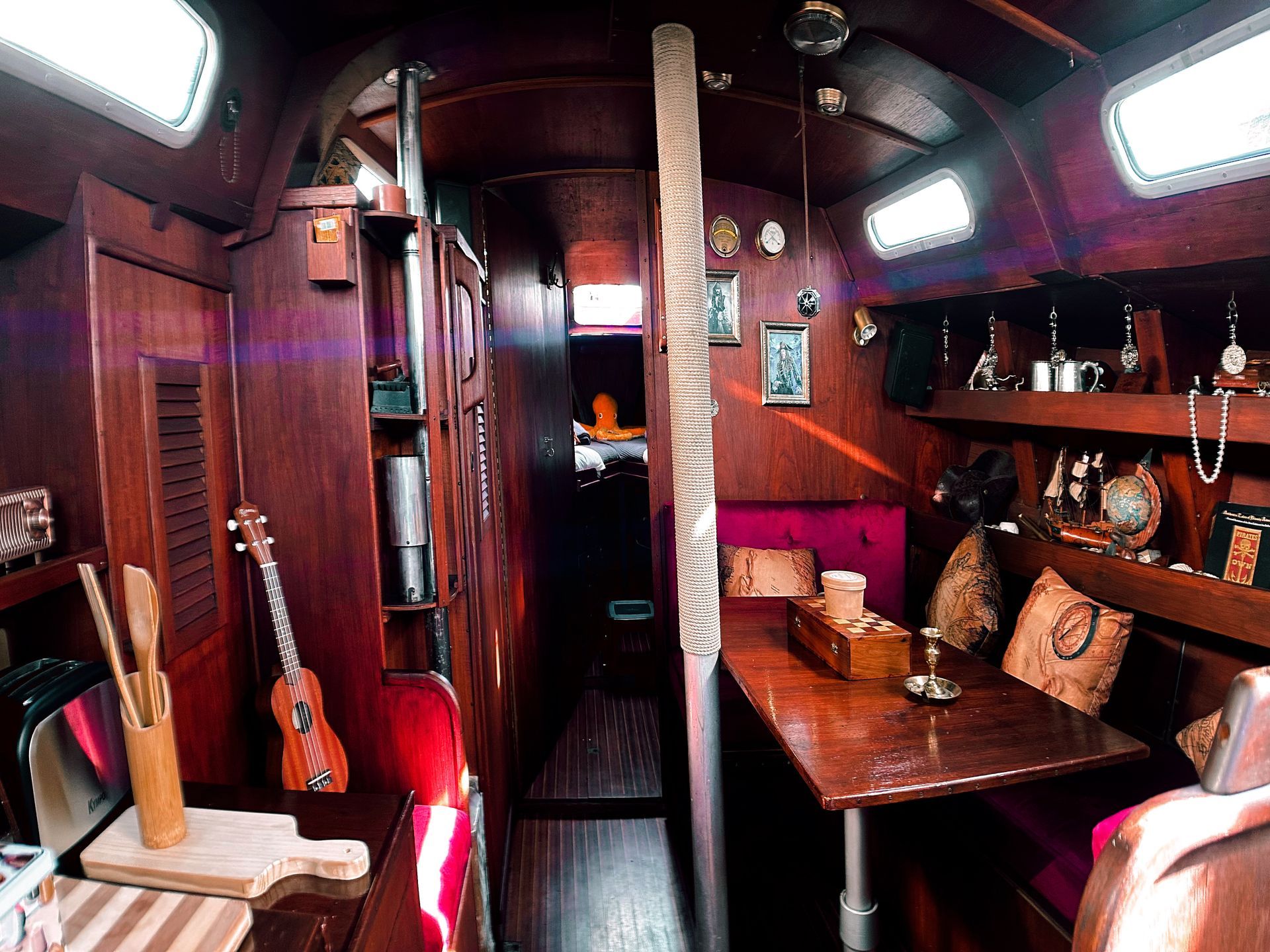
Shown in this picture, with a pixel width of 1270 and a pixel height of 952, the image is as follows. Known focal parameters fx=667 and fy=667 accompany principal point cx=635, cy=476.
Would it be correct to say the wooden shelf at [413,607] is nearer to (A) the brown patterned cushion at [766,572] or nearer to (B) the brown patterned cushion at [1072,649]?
(A) the brown patterned cushion at [766,572]

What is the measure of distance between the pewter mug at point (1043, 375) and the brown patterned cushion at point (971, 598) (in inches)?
22.6

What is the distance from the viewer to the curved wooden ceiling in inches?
61.8

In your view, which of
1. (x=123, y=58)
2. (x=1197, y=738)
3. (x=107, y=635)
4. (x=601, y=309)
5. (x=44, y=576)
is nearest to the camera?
(x=107, y=635)

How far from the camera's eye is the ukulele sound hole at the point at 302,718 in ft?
5.24

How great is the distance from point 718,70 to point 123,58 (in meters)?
1.36

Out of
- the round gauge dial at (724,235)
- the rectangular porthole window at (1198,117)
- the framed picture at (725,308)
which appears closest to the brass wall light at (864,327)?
the framed picture at (725,308)

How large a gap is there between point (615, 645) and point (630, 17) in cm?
313

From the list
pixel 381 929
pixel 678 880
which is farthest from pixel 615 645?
pixel 381 929

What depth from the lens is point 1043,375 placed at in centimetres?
253

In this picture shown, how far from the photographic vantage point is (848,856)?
1.62 m

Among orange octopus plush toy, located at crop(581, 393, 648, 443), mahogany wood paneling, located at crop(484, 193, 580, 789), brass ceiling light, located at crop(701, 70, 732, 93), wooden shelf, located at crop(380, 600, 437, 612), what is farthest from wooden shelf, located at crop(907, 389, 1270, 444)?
orange octopus plush toy, located at crop(581, 393, 648, 443)

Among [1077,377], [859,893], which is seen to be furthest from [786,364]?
[859,893]

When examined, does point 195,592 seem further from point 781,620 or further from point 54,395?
point 781,620

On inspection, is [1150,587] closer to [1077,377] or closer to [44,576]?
[1077,377]
